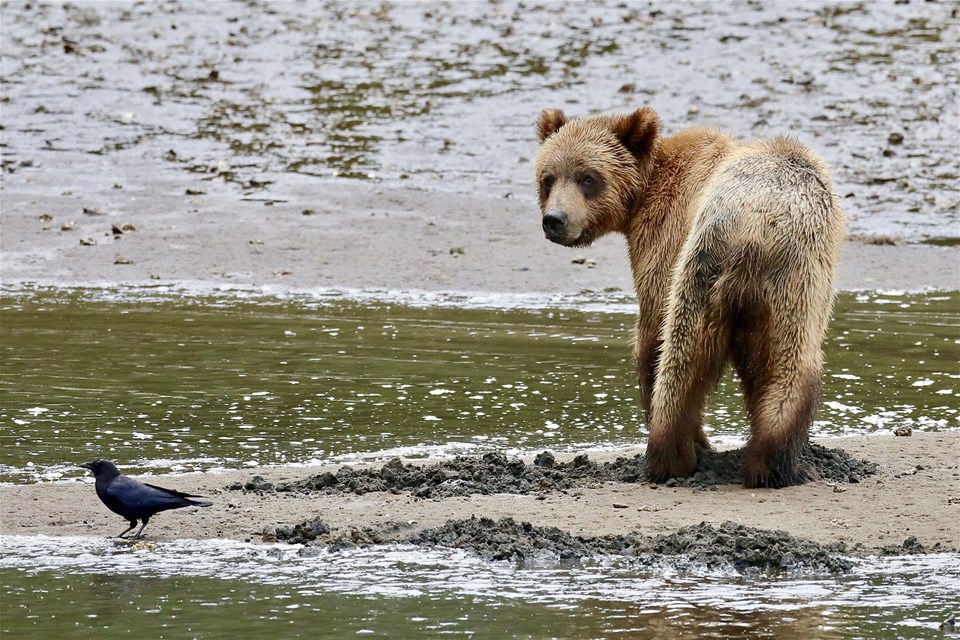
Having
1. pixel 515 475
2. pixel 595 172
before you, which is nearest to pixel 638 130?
pixel 595 172

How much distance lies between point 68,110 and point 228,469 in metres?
12.3

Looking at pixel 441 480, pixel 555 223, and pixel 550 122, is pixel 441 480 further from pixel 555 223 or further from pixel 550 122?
pixel 550 122

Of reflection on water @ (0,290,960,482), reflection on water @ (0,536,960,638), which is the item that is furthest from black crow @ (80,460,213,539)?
reflection on water @ (0,290,960,482)

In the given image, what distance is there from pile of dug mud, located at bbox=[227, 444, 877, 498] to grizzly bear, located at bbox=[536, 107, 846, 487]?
0.18m

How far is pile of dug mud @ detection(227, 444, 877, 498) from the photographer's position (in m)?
7.56

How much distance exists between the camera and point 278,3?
2352cm

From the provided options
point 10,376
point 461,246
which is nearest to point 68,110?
point 461,246

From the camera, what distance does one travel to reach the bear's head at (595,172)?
805 cm

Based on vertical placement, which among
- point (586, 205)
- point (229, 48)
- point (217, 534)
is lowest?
point (217, 534)

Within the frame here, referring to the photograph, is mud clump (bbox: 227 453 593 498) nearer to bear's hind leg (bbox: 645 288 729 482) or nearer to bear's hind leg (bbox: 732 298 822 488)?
bear's hind leg (bbox: 645 288 729 482)

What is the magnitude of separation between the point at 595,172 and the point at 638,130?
1.01 ft

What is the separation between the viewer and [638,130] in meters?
8.09

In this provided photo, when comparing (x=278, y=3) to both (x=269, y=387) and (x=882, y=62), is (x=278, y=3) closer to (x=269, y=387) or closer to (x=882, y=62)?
(x=882, y=62)

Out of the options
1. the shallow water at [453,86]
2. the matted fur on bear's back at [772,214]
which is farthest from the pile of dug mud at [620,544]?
the shallow water at [453,86]
